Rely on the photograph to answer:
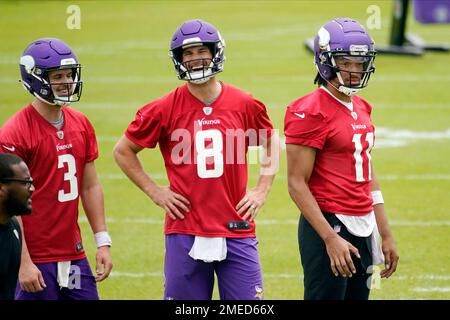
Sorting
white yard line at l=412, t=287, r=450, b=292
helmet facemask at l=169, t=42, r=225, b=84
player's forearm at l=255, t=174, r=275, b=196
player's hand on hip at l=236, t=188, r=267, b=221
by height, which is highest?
helmet facemask at l=169, t=42, r=225, b=84

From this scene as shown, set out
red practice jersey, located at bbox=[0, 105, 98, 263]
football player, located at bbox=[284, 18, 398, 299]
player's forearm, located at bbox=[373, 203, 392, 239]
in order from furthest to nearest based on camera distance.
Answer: player's forearm, located at bbox=[373, 203, 392, 239] → red practice jersey, located at bbox=[0, 105, 98, 263] → football player, located at bbox=[284, 18, 398, 299]

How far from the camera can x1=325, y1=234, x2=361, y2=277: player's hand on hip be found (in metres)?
6.23

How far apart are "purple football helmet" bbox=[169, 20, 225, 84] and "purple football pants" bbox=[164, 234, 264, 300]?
1.01m

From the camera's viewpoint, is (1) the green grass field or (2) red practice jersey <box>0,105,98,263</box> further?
(1) the green grass field

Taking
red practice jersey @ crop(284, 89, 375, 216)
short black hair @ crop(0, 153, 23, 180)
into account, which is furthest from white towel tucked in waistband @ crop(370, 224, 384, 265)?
short black hair @ crop(0, 153, 23, 180)

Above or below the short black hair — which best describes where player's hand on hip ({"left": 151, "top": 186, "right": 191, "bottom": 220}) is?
below

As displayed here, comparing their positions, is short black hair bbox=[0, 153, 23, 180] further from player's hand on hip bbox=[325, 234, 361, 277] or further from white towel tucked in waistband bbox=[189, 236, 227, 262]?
player's hand on hip bbox=[325, 234, 361, 277]

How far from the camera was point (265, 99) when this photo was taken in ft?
56.3

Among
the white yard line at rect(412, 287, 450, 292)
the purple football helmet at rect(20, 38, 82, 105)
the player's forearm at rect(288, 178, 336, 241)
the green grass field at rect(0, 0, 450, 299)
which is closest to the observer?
the player's forearm at rect(288, 178, 336, 241)

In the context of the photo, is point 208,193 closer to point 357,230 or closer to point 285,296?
point 357,230

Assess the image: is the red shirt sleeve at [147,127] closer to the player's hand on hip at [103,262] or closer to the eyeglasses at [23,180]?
the player's hand on hip at [103,262]

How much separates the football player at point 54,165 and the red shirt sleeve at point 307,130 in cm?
137

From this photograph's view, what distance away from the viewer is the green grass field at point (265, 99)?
9.64 metres

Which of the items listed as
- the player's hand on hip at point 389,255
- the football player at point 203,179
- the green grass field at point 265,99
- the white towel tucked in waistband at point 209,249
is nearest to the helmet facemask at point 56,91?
the football player at point 203,179
